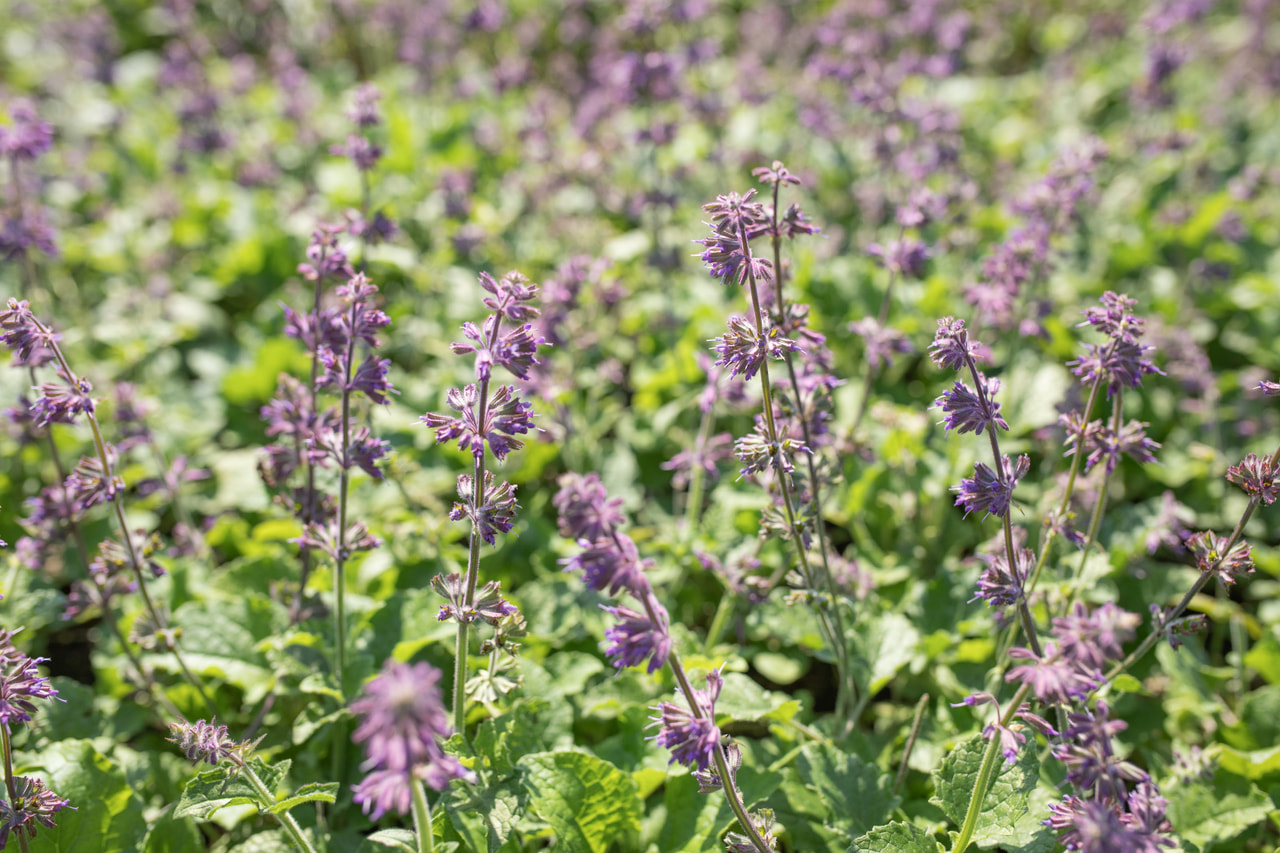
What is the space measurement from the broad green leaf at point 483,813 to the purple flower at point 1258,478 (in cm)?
276

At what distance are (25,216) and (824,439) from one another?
5.07 m

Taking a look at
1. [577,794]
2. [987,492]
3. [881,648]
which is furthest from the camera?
[881,648]

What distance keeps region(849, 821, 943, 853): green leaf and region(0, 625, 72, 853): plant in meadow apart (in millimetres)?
2805

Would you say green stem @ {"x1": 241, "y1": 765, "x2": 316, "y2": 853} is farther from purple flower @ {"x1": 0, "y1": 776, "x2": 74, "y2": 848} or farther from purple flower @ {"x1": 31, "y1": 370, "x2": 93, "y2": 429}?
purple flower @ {"x1": 31, "y1": 370, "x2": 93, "y2": 429}

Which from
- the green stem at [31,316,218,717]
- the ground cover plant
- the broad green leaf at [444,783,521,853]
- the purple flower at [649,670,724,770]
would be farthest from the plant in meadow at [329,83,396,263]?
the purple flower at [649,670,724,770]

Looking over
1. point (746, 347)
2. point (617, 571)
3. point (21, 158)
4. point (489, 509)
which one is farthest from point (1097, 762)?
point (21, 158)

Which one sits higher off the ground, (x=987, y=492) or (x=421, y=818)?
(x=987, y=492)

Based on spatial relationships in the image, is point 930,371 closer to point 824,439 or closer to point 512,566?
point 824,439

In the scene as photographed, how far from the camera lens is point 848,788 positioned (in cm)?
371

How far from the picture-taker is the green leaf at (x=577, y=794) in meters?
3.45

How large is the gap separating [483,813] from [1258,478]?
2.91m

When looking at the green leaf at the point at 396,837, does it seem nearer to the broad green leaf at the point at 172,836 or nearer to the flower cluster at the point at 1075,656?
the broad green leaf at the point at 172,836

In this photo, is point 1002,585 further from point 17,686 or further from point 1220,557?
point 17,686

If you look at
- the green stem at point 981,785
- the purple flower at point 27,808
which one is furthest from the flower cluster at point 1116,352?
the purple flower at point 27,808
